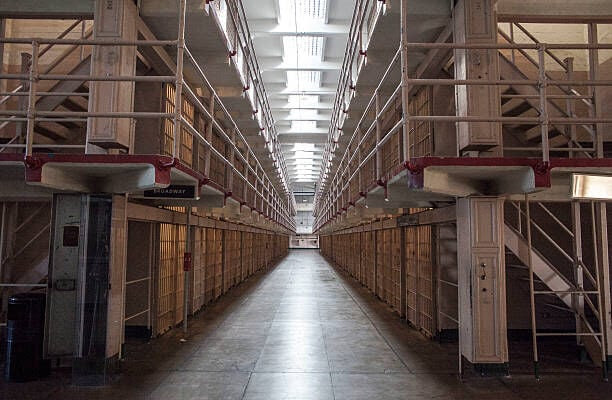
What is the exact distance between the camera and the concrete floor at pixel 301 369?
448 centimetres

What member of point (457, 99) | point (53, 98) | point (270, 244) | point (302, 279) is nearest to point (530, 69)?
point (457, 99)

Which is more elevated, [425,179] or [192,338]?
[425,179]

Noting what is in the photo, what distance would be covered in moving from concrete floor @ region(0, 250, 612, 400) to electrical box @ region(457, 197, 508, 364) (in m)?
0.39

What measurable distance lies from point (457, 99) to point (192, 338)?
5.50 m

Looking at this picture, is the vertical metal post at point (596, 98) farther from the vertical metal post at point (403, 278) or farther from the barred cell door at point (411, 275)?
the vertical metal post at point (403, 278)

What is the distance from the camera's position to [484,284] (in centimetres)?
488

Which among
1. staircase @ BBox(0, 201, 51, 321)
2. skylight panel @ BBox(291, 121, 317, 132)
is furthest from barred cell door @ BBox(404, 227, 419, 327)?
skylight panel @ BBox(291, 121, 317, 132)

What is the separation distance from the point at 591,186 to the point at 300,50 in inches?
397

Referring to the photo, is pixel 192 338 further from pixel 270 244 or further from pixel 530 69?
pixel 270 244

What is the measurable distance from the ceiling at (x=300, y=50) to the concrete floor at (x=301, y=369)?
24.9 ft

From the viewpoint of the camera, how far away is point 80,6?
540 centimetres

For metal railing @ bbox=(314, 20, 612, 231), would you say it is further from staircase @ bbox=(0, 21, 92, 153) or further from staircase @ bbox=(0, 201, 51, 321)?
staircase @ bbox=(0, 201, 51, 321)

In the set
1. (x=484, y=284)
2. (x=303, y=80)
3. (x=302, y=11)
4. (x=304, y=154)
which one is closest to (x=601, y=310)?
(x=484, y=284)

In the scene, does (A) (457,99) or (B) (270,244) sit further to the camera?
(B) (270,244)
